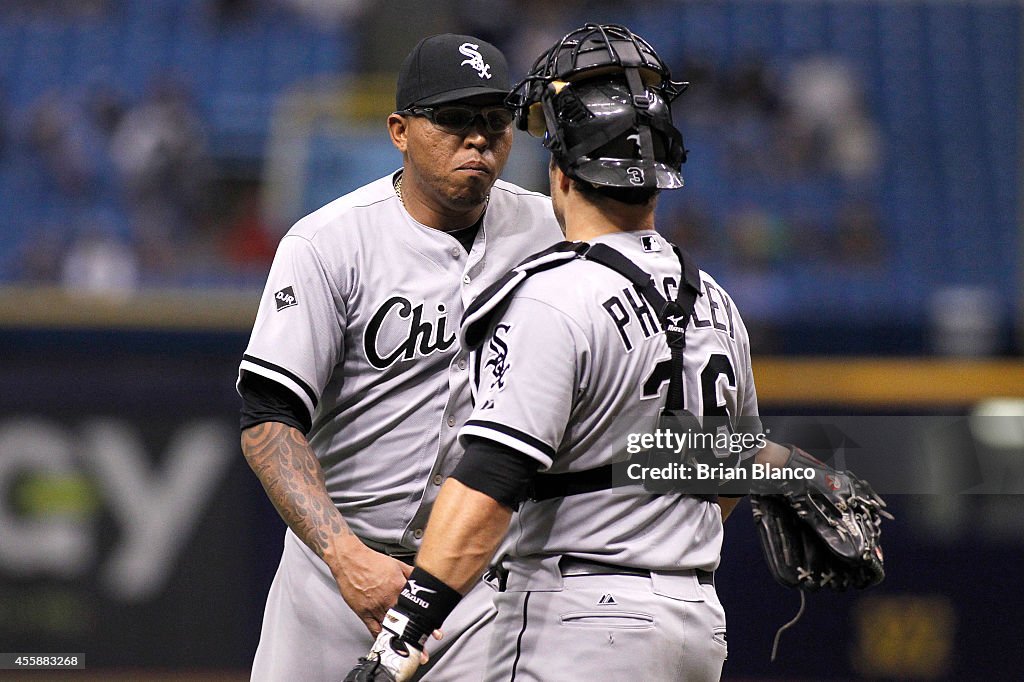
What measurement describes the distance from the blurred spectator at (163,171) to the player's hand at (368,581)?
24.8ft

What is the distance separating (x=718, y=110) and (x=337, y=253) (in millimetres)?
9057

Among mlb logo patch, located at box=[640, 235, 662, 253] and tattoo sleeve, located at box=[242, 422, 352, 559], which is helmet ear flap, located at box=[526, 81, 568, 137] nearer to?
mlb logo patch, located at box=[640, 235, 662, 253]

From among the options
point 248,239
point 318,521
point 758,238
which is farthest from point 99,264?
point 318,521

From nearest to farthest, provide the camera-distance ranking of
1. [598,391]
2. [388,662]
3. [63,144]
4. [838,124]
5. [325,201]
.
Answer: [388,662], [598,391], [325,201], [63,144], [838,124]

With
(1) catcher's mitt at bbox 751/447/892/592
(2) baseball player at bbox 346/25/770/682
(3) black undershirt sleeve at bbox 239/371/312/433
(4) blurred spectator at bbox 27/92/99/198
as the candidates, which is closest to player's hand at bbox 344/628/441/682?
(2) baseball player at bbox 346/25/770/682

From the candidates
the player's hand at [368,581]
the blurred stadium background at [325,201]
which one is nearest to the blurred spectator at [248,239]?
the blurred stadium background at [325,201]

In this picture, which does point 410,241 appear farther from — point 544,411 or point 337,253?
point 544,411

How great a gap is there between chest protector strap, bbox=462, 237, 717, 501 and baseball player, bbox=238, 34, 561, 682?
62cm

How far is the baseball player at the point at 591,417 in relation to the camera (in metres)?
2.60

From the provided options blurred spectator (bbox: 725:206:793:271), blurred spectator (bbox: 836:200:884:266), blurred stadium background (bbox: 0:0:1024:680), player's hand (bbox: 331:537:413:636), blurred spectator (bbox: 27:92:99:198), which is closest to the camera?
player's hand (bbox: 331:537:413:636)

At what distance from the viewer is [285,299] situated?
330 cm

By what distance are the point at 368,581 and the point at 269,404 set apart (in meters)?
0.52

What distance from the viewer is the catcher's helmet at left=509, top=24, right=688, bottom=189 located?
9.22 ft

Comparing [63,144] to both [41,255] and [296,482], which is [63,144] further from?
[296,482]
